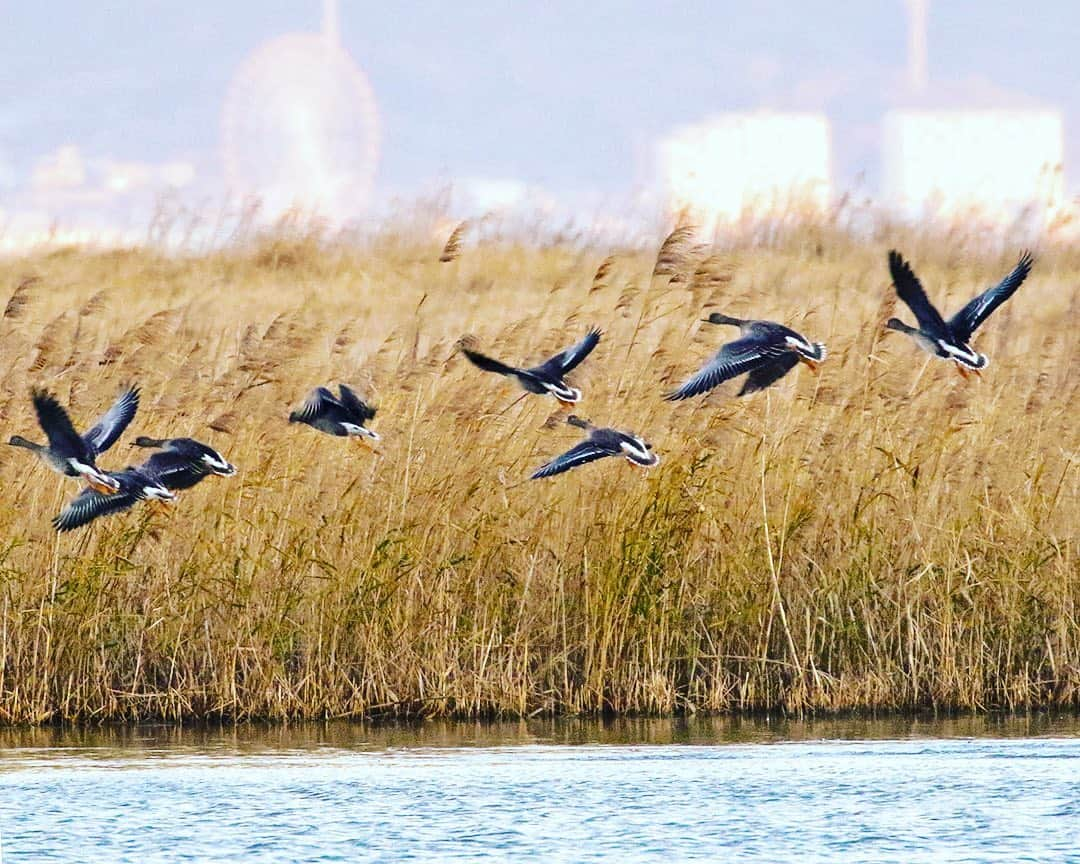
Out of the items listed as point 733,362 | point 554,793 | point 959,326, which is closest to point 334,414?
point 733,362

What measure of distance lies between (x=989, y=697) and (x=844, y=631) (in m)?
0.74

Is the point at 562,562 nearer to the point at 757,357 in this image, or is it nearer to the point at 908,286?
the point at 757,357

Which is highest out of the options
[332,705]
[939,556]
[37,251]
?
[37,251]

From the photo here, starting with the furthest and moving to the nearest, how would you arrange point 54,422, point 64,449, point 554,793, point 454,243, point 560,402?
point 454,243 → point 560,402 → point 64,449 → point 54,422 → point 554,793

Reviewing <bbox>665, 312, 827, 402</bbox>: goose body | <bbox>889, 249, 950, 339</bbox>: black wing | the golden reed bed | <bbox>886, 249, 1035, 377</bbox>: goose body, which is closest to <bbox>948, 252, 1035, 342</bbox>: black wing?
<bbox>886, 249, 1035, 377</bbox>: goose body

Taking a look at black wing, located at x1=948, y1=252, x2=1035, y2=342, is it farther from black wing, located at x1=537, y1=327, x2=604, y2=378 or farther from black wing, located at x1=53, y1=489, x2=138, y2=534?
black wing, located at x1=53, y1=489, x2=138, y2=534

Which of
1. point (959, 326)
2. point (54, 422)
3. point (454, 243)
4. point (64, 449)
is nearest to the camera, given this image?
point (54, 422)

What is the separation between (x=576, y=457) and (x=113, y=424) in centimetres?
225

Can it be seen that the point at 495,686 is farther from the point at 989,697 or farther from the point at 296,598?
the point at 989,697

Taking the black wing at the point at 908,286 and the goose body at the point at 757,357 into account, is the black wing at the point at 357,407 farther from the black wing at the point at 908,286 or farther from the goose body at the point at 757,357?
the black wing at the point at 908,286

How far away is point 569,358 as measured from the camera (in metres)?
9.04

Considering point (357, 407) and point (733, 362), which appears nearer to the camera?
point (733, 362)

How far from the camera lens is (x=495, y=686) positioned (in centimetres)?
955

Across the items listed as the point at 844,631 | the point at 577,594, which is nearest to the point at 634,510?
the point at 577,594
